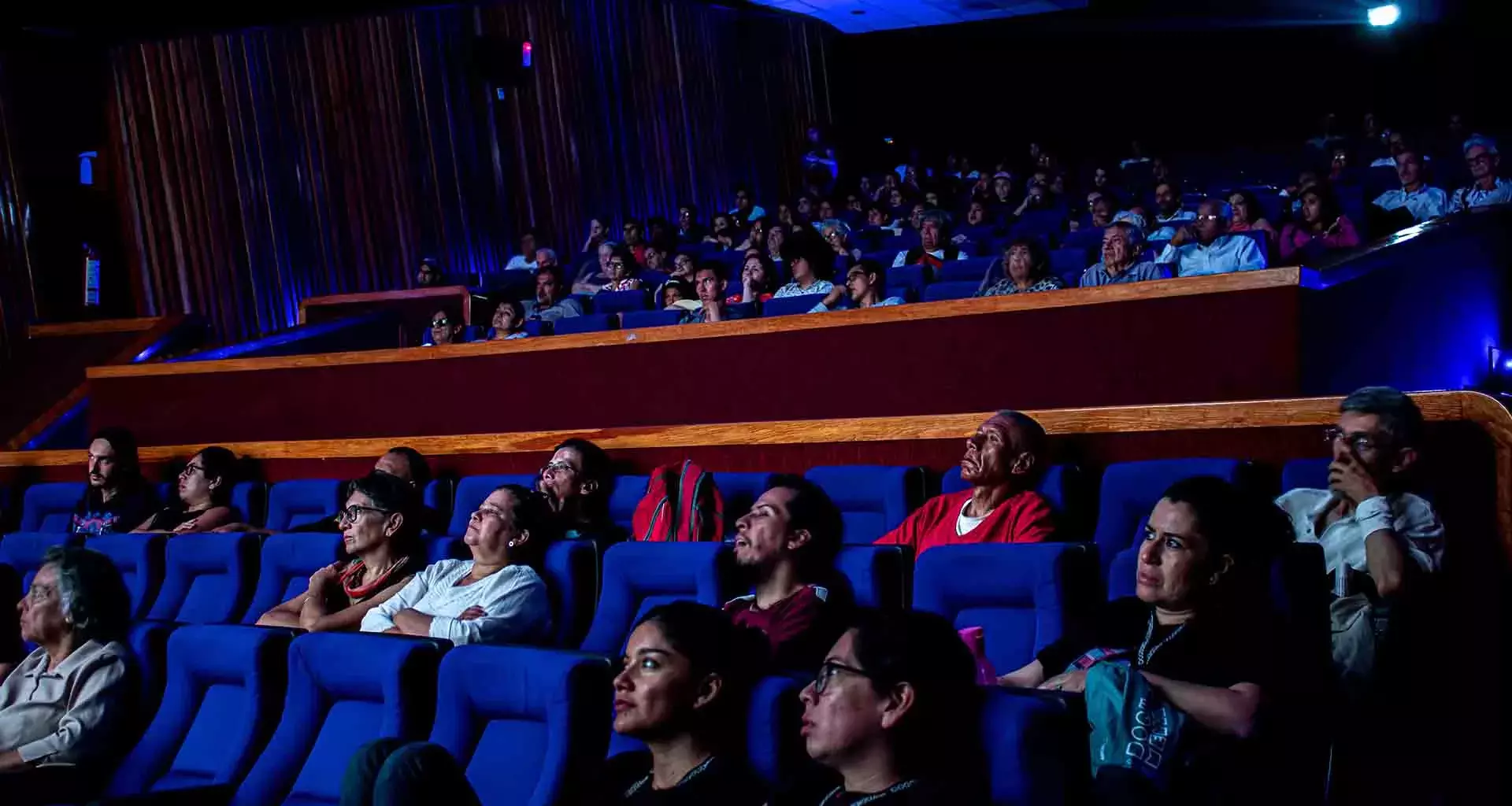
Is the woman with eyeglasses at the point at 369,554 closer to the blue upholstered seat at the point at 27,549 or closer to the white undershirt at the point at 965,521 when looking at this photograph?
the blue upholstered seat at the point at 27,549

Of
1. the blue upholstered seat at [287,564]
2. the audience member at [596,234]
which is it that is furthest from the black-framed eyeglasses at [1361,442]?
the audience member at [596,234]

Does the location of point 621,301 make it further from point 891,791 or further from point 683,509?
point 891,791

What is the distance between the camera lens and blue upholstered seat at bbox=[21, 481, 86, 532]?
235cm

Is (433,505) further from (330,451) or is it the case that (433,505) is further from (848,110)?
(848,110)

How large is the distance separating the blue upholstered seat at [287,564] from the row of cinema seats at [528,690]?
1.01ft

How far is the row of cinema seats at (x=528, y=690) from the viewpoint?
0.90m

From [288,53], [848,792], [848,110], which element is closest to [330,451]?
[848,792]

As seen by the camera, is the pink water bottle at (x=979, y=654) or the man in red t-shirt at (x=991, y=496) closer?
the pink water bottle at (x=979, y=654)

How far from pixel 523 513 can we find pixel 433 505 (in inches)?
21.4

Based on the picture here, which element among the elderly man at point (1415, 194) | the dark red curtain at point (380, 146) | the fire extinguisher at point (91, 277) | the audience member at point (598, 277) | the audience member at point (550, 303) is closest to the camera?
the elderly man at point (1415, 194)

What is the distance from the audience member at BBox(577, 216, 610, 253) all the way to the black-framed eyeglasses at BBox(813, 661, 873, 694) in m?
3.54

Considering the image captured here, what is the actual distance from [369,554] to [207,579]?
33 cm

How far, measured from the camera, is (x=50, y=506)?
2.39m

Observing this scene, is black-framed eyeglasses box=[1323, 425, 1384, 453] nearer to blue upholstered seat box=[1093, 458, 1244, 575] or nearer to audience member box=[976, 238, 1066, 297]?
blue upholstered seat box=[1093, 458, 1244, 575]
